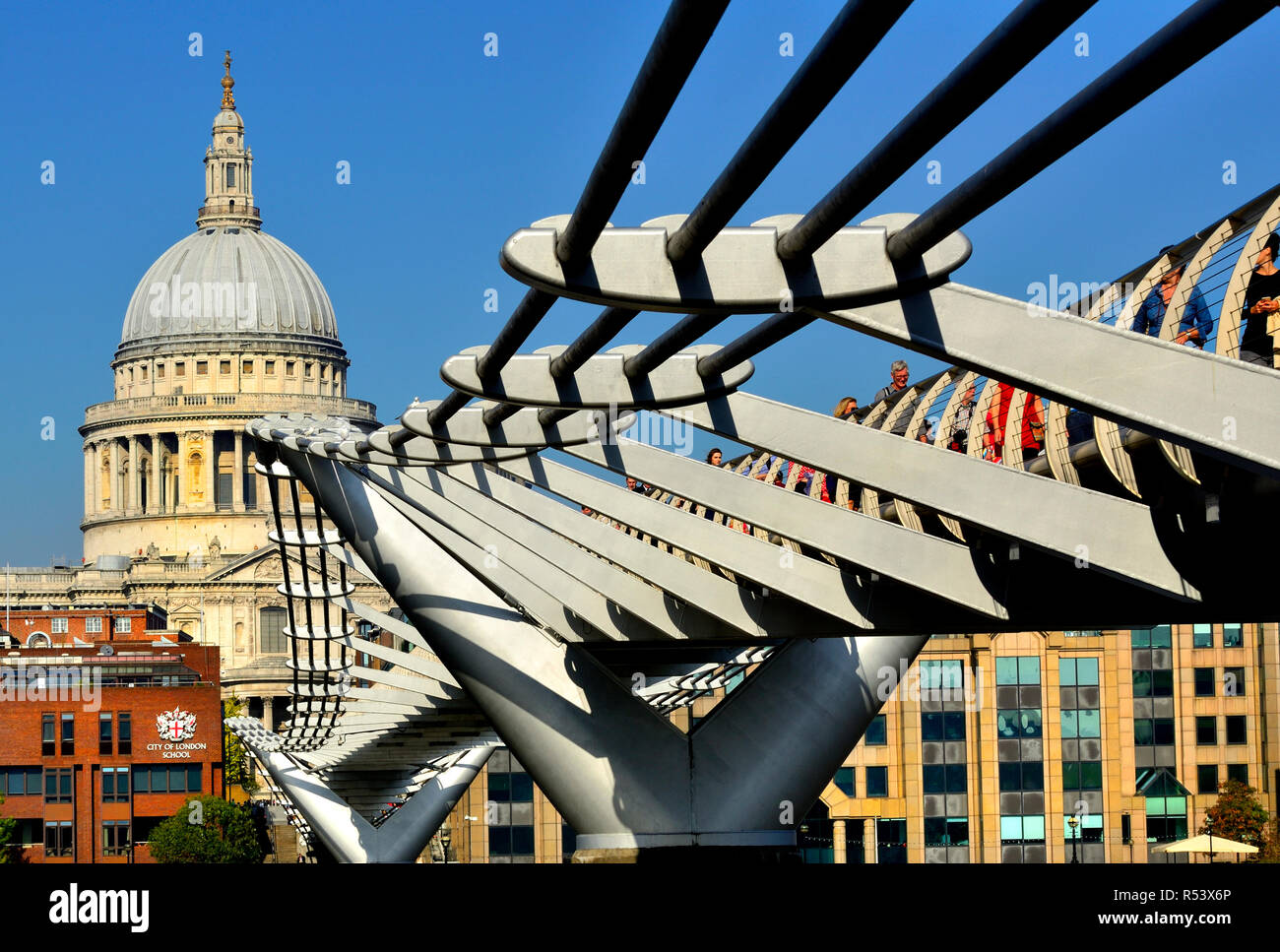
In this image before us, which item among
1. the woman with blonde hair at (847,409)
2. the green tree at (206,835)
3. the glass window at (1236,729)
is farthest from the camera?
the green tree at (206,835)

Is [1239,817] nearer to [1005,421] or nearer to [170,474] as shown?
[1005,421]

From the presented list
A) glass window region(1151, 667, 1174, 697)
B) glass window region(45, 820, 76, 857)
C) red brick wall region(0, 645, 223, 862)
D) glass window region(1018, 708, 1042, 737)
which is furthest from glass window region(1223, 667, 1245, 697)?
glass window region(45, 820, 76, 857)

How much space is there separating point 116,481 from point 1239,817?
377 feet

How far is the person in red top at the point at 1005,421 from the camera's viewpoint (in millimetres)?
13164

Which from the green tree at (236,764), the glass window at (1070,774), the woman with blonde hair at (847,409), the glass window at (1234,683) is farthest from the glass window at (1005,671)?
the green tree at (236,764)

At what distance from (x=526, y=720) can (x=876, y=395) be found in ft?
16.7

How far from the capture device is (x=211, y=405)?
152625 mm

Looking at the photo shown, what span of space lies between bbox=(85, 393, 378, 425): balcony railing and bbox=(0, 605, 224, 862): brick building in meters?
→ 70.2

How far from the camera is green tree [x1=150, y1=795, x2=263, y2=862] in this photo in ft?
236

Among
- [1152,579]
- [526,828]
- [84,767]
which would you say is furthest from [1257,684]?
[1152,579]

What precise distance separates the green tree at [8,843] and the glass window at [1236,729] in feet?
139

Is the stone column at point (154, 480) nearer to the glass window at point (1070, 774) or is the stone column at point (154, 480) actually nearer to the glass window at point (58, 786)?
the glass window at point (58, 786)

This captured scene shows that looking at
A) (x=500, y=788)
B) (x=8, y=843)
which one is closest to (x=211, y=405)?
(x=8, y=843)
